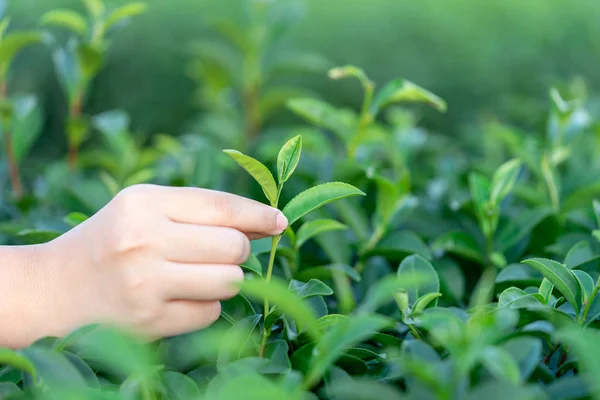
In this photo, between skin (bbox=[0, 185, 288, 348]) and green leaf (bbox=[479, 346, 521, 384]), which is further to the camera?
skin (bbox=[0, 185, 288, 348])

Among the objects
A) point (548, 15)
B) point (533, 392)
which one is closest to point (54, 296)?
point (533, 392)

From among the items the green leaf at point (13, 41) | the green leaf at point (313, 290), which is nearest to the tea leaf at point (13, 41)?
the green leaf at point (13, 41)

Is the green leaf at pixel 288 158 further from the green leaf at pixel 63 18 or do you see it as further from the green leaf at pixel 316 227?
the green leaf at pixel 63 18

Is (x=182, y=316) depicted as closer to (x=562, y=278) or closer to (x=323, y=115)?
(x=562, y=278)

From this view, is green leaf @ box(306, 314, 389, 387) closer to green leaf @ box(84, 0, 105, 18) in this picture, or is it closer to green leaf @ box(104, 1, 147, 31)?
green leaf @ box(104, 1, 147, 31)

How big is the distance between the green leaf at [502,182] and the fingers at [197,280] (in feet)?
1.46

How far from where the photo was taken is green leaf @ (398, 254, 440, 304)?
90 centimetres

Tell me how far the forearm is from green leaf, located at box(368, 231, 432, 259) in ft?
1.54

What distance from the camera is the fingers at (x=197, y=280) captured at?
79cm

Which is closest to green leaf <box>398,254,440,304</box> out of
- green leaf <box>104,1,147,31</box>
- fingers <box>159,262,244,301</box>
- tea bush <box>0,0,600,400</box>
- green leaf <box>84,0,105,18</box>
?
tea bush <box>0,0,600,400</box>

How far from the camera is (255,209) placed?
0.81 m

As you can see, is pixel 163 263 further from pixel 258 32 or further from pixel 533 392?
pixel 258 32

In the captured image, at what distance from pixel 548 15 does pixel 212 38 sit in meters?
1.38

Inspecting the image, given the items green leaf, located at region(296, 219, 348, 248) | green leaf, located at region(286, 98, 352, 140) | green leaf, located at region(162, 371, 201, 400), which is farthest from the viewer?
green leaf, located at region(286, 98, 352, 140)
